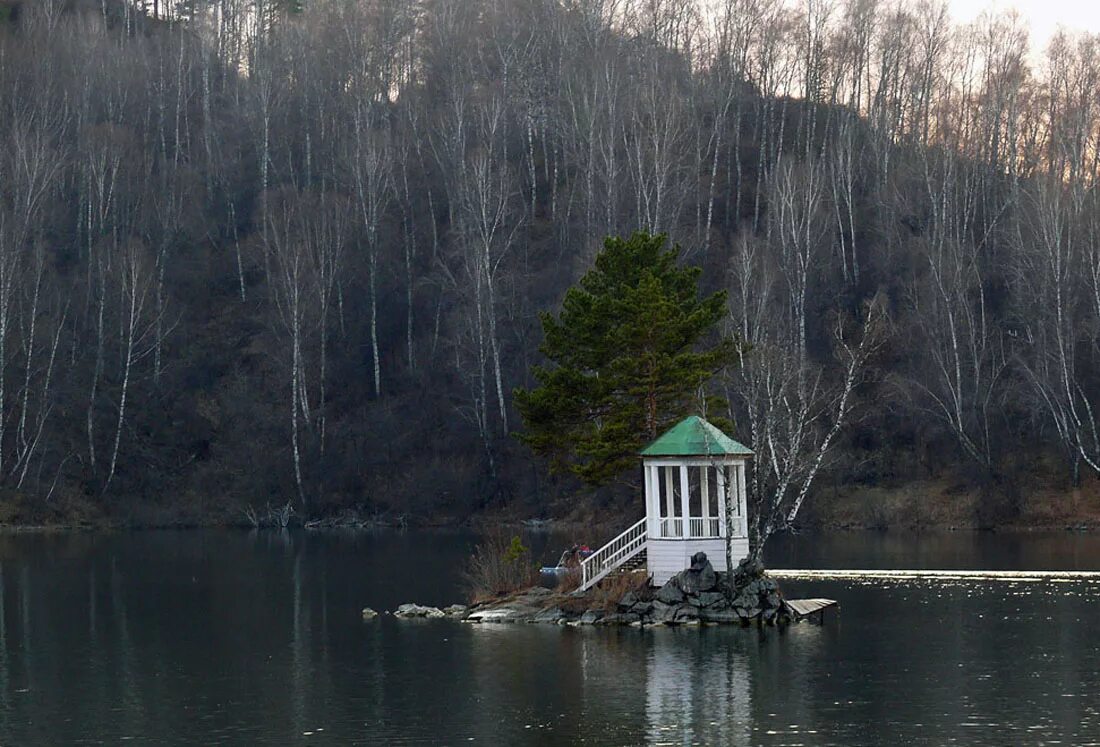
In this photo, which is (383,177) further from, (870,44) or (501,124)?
(870,44)

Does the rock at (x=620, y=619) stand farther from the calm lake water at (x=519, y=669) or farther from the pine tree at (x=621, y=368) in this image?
the pine tree at (x=621, y=368)

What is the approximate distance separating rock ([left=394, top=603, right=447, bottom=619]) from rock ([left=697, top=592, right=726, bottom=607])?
7.21 meters

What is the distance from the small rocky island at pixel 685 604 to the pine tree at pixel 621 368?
3.61 meters

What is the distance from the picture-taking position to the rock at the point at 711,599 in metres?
36.5

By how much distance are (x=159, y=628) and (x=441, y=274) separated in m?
47.0

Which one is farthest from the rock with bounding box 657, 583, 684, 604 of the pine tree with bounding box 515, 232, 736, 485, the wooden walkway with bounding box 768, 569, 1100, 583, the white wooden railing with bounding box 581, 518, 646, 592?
the wooden walkway with bounding box 768, 569, 1100, 583

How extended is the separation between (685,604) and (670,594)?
1.64 feet

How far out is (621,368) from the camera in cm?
4000

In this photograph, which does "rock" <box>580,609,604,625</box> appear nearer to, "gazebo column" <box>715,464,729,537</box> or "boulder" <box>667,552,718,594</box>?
"boulder" <box>667,552,718,594</box>

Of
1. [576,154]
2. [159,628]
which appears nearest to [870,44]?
[576,154]

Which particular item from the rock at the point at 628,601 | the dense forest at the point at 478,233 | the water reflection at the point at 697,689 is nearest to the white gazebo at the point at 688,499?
the rock at the point at 628,601

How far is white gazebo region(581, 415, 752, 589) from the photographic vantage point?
3738 centimetres

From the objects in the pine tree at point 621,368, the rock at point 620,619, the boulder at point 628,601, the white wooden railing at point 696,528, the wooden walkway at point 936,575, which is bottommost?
the rock at point 620,619

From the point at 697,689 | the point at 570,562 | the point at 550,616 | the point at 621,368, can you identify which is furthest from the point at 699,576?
the point at 697,689
